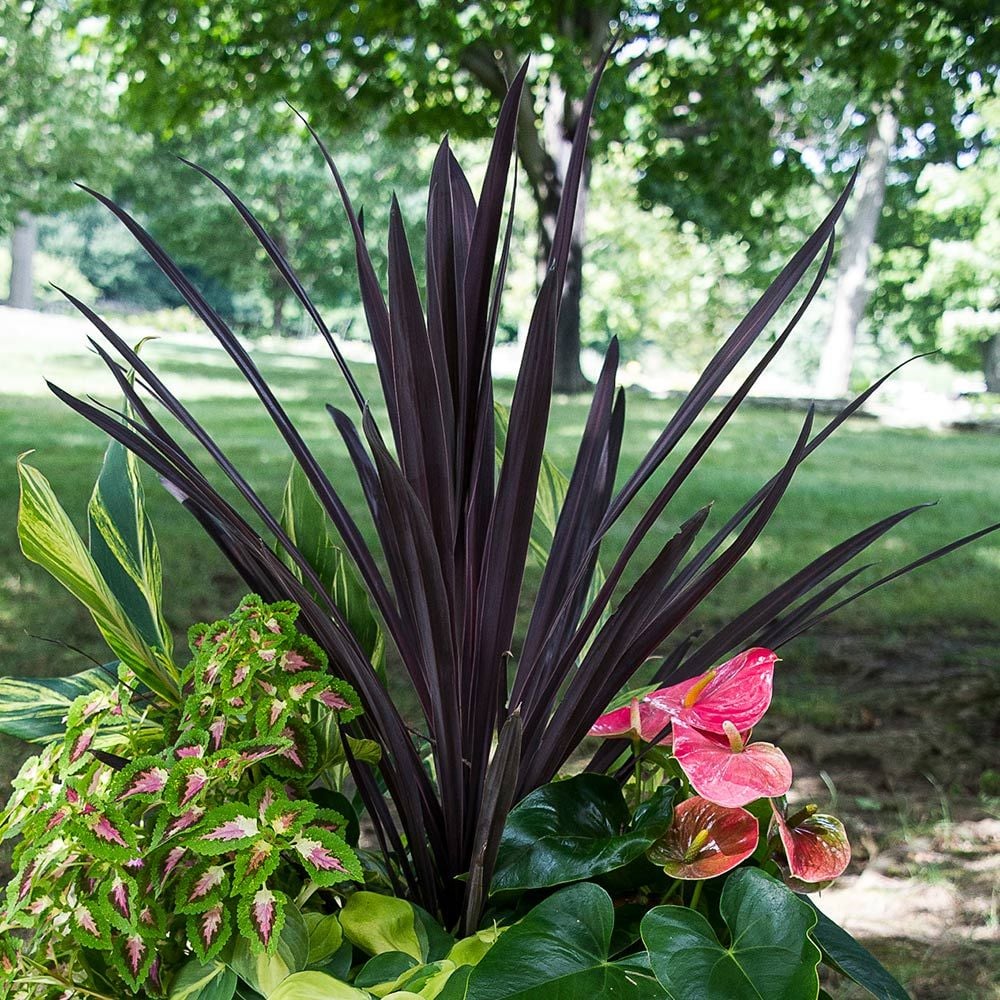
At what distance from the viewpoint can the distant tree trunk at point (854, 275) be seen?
18188 millimetres

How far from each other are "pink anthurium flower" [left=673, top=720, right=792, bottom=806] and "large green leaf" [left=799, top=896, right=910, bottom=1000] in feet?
0.35

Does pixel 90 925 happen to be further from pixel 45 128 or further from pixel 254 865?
pixel 45 128

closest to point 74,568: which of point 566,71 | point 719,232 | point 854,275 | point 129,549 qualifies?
point 129,549

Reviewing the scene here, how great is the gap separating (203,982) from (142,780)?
17 cm

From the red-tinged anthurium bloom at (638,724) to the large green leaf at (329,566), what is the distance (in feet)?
0.98

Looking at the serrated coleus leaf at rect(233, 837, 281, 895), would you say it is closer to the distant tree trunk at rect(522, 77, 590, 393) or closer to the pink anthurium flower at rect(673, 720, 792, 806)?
the pink anthurium flower at rect(673, 720, 792, 806)

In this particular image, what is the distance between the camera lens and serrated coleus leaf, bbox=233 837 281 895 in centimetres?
77

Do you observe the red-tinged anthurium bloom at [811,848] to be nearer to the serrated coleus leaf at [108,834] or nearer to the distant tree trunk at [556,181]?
the serrated coleus leaf at [108,834]

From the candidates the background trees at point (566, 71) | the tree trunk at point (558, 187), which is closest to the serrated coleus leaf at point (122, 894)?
the background trees at point (566, 71)

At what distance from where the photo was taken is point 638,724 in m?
0.90

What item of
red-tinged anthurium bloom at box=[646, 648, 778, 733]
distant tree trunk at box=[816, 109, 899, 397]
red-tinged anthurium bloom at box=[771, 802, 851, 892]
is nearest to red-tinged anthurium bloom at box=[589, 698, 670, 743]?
red-tinged anthurium bloom at box=[646, 648, 778, 733]

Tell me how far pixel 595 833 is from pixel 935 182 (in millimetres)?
18374

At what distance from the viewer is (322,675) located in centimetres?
86

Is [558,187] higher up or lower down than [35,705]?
higher up
